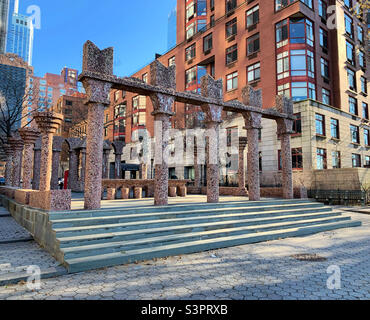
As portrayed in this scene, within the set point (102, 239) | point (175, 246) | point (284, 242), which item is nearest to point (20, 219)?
point (102, 239)

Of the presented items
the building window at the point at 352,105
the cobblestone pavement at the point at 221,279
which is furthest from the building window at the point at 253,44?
the cobblestone pavement at the point at 221,279

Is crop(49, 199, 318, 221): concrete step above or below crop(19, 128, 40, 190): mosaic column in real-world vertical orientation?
below

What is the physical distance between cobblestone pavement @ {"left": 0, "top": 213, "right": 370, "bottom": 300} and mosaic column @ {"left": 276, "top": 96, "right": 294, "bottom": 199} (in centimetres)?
656

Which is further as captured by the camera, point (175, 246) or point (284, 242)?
point (284, 242)

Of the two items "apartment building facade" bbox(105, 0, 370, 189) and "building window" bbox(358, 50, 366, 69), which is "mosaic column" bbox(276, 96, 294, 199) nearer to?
"apartment building facade" bbox(105, 0, 370, 189)

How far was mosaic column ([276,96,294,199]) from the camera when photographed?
1323 cm

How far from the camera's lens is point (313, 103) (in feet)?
80.2

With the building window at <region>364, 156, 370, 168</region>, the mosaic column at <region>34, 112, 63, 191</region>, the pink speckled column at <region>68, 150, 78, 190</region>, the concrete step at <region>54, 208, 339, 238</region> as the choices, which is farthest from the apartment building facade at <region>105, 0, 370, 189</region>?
the mosaic column at <region>34, 112, 63, 191</region>

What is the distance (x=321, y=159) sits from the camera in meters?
25.2

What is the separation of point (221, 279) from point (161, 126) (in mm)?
6068

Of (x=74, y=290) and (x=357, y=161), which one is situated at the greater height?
(x=357, y=161)
